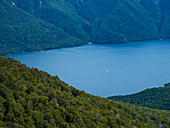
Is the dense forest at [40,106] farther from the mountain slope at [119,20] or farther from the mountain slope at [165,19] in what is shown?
the mountain slope at [165,19]

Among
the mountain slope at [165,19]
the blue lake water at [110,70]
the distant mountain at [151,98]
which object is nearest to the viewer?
the distant mountain at [151,98]

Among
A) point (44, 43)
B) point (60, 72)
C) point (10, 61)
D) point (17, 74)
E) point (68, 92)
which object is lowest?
point (68, 92)

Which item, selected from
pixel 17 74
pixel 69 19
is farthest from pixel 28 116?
pixel 69 19

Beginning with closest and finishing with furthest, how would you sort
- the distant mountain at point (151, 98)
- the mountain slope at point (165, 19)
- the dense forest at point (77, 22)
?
the distant mountain at point (151, 98) → the dense forest at point (77, 22) → the mountain slope at point (165, 19)

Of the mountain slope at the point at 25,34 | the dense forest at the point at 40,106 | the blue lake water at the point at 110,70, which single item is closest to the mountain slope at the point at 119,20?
the mountain slope at the point at 25,34

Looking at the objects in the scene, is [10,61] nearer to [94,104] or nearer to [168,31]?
[94,104]

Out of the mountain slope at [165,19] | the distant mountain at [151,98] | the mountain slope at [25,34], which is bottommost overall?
the distant mountain at [151,98]

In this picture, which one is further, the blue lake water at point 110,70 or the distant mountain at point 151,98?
the blue lake water at point 110,70

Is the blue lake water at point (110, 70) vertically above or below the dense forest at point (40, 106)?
above
